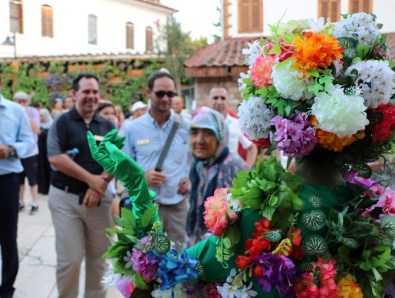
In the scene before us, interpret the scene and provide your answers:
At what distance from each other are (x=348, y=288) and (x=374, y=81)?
67cm

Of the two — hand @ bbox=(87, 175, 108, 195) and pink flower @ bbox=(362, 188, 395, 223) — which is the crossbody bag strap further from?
pink flower @ bbox=(362, 188, 395, 223)

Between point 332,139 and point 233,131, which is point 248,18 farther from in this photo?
point 332,139

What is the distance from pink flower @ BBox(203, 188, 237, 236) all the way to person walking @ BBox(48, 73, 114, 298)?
2.04 m

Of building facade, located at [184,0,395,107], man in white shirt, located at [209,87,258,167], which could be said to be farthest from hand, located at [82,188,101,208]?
building facade, located at [184,0,395,107]

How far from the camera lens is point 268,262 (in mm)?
1628

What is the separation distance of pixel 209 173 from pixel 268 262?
1.57 metres

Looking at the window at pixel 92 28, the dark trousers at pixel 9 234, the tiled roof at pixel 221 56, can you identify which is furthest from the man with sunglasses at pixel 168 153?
the window at pixel 92 28

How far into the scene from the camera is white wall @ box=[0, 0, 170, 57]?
25500 millimetres

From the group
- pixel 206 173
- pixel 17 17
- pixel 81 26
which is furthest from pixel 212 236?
pixel 81 26

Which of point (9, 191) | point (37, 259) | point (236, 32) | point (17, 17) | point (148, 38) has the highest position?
point (148, 38)

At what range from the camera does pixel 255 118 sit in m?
1.79

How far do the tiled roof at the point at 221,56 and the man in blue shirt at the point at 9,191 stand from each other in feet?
26.9

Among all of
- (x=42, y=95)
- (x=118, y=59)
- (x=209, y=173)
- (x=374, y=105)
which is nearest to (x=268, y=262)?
(x=374, y=105)

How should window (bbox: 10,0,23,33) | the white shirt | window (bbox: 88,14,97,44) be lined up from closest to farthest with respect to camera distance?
the white shirt
window (bbox: 10,0,23,33)
window (bbox: 88,14,97,44)
